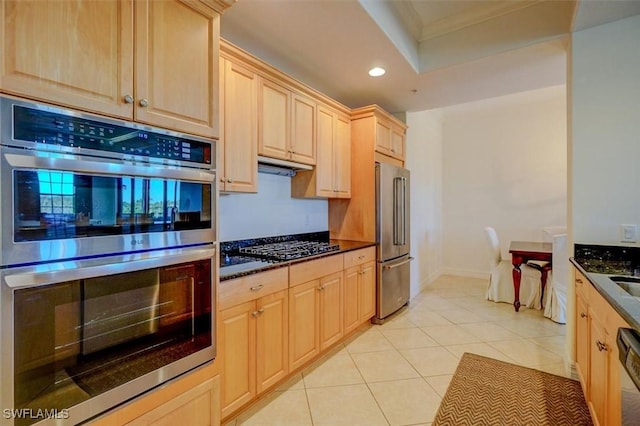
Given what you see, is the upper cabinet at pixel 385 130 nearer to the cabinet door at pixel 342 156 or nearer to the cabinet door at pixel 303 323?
the cabinet door at pixel 342 156

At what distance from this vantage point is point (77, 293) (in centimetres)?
111

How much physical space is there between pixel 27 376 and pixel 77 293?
275mm

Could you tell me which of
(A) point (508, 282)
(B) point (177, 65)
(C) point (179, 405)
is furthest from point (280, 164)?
(A) point (508, 282)

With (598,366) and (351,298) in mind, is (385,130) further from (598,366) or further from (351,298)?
(598,366)

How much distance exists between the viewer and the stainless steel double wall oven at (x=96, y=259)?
0.97 meters

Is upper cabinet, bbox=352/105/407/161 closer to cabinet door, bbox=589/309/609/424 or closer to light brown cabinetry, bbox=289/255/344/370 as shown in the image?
light brown cabinetry, bbox=289/255/344/370

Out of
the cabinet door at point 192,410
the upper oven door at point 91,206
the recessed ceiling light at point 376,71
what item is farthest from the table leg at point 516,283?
the upper oven door at point 91,206

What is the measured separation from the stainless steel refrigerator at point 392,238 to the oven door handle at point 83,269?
7.54ft

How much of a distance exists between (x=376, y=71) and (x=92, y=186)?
2.61m

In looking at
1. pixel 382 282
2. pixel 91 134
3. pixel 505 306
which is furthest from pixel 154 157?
pixel 505 306

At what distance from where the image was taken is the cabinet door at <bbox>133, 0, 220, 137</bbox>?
1280mm

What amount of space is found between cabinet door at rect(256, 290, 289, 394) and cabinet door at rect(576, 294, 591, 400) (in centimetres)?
185

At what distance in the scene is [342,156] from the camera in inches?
131

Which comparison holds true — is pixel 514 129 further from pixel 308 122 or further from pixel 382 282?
pixel 308 122
